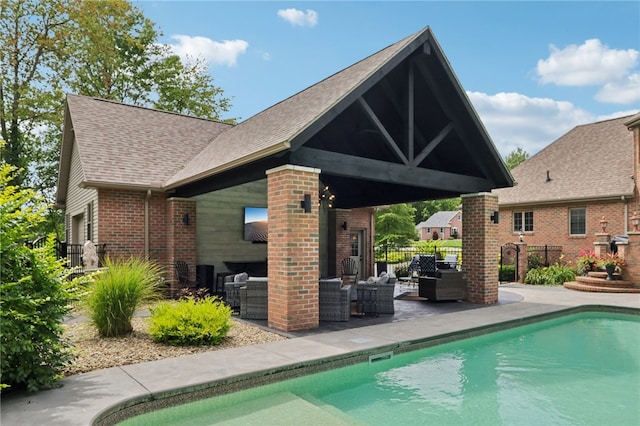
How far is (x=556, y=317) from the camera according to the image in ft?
29.9

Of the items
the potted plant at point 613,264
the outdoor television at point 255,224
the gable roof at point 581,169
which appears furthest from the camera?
the gable roof at point 581,169

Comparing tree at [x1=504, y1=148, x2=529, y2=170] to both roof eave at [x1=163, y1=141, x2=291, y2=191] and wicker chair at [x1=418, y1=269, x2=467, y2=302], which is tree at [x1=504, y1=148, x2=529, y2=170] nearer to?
wicker chair at [x1=418, y1=269, x2=467, y2=302]

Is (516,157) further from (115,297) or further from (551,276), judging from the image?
(115,297)

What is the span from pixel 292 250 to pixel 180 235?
515 centimetres

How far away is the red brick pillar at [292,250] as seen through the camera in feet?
22.5

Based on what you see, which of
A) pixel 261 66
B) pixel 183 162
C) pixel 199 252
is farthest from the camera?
pixel 261 66

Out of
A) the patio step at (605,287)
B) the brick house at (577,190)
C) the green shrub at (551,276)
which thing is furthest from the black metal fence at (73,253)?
the brick house at (577,190)

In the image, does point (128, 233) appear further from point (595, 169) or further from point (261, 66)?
point (595, 169)

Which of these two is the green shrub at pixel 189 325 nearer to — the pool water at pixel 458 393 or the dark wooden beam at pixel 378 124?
the pool water at pixel 458 393

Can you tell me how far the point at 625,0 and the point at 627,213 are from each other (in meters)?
7.90

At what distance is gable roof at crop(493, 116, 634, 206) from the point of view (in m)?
16.8

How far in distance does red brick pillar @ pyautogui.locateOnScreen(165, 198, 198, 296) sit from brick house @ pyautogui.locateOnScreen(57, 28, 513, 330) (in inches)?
1.1

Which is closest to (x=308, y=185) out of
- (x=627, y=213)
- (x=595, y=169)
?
(x=627, y=213)

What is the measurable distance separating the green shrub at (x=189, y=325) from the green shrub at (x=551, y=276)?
13094mm
